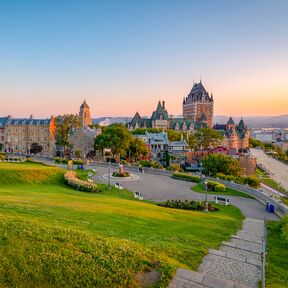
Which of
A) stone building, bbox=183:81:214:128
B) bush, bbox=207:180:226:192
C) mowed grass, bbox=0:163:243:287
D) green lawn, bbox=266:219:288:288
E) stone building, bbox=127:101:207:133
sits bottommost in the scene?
bush, bbox=207:180:226:192

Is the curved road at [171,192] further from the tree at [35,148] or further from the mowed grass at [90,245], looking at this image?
the tree at [35,148]

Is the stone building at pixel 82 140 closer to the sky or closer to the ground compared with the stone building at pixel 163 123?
closer to the ground

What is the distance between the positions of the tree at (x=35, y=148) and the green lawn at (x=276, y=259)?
75150mm

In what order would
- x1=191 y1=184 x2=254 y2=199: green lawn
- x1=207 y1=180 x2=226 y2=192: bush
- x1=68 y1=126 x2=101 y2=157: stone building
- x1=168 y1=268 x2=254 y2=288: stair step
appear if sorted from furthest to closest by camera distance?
x1=68 y1=126 x2=101 y2=157: stone building
x1=207 y1=180 x2=226 y2=192: bush
x1=191 y1=184 x2=254 y2=199: green lawn
x1=168 y1=268 x2=254 y2=288: stair step

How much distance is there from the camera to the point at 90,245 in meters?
9.85

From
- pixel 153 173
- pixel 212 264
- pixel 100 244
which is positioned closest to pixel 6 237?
pixel 100 244

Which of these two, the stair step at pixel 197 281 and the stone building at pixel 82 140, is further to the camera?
the stone building at pixel 82 140

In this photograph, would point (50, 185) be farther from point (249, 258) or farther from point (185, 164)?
point (185, 164)

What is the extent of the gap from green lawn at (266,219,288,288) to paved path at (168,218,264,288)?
0.42 metres

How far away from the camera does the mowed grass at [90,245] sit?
8.11 m

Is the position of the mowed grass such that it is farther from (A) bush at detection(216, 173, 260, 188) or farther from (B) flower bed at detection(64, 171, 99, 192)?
(A) bush at detection(216, 173, 260, 188)

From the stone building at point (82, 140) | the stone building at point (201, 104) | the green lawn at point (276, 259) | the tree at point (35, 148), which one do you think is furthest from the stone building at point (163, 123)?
the green lawn at point (276, 259)

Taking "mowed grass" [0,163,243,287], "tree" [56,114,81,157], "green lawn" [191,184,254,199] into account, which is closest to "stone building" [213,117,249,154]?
"tree" [56,114,81,157]

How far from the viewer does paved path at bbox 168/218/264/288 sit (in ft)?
29.5
